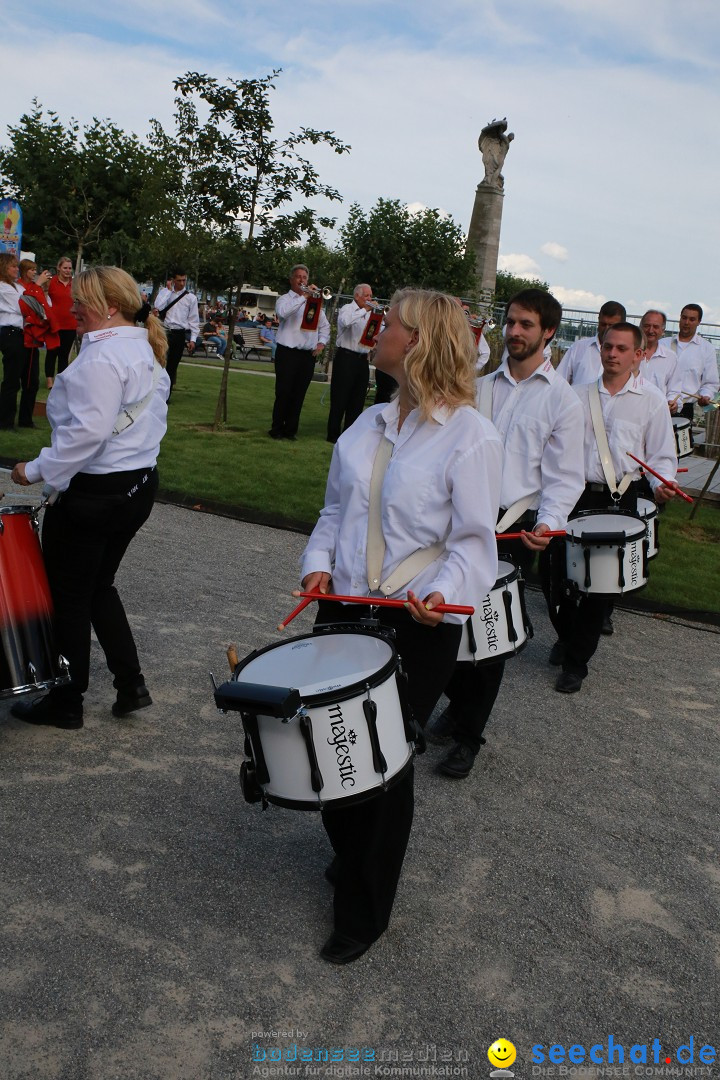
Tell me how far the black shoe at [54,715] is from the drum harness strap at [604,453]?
3.57 meters

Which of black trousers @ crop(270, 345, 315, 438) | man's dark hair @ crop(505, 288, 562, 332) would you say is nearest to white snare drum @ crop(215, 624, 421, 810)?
man's dark hair @ crop(505, 288, 562, 332)

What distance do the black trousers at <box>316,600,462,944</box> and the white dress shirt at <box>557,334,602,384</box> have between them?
548 cm

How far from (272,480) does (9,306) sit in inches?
170

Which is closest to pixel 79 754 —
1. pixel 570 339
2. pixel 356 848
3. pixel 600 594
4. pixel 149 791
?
pixel 149 791

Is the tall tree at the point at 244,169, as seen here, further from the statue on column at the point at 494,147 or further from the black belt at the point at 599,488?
the statue on column at the point at 494,147

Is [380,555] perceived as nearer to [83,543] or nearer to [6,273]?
[83,543]

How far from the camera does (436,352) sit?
3.26 meters

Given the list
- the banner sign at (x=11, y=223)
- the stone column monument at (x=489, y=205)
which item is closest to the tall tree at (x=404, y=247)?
the stone column monument at (x=489, y=205)

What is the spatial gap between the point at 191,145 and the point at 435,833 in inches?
458

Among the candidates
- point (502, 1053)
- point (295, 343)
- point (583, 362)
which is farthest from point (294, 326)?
point (502, 1053)

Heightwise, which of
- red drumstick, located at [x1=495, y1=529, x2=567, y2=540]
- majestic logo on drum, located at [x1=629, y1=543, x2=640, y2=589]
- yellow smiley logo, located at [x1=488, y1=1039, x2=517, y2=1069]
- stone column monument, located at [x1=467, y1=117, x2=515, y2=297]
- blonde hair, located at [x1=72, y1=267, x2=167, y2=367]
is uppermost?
stone column monument, located at [x1=467, y1=117, x2=515, y2=297]

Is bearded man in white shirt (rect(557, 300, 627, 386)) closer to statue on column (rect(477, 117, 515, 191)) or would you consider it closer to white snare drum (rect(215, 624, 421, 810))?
white snare drum (rect(215, 624, 421, 810))

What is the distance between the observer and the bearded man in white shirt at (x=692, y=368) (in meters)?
Answer: 12.1

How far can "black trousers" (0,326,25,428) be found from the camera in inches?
503
